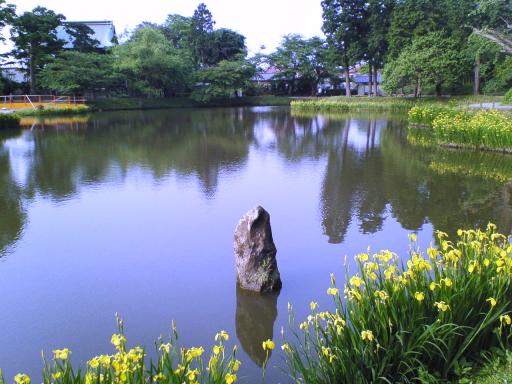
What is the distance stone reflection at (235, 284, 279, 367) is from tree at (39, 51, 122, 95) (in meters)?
31.2

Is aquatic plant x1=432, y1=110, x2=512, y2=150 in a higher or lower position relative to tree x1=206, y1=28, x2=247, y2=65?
lower

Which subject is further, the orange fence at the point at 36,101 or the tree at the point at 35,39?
the tree at the point at 35,39

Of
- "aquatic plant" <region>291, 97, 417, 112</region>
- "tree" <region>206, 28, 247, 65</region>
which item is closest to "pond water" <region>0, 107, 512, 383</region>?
"aquatic plant" <region>291, 97, 417, 112</region>

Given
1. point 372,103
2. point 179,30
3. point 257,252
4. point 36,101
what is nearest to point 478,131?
point 257,252

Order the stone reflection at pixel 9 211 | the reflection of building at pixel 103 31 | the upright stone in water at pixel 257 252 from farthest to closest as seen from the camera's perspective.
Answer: the reflection of building at pixel 103 31
the stone reflection at pixel 9 211
the upright stone in water at pixel 257 252

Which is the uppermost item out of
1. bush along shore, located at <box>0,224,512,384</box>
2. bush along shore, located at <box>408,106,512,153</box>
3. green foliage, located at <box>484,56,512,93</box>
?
green foliage, located at <box>484,56,512,93</box>

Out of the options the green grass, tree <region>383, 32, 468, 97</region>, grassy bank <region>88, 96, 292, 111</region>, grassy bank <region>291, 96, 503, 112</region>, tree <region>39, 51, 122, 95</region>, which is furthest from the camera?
grassy bank <region>88, 96, 292, 111</region>

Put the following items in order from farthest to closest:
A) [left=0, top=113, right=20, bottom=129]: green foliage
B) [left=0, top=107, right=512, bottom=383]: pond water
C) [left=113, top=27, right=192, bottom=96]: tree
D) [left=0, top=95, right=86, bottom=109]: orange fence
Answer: [left=113, top=27, right=192, bottom=96]: tree, [left=0, top=95, right=86, bottom=109]: orange fence, [left=0, top=113, right=20, bottom=129]: green foliage, [left=0, top=107, right=512, bottom=383]: pond water

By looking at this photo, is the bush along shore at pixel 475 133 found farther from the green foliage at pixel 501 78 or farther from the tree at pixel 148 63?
the tree at pixel 148 63

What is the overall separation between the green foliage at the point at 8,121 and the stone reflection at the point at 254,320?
2029 cm

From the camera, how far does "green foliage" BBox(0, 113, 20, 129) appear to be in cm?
2189

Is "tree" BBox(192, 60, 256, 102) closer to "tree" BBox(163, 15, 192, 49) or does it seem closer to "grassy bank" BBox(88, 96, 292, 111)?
"grassy bank" BBox(88, 96, 292, 111)

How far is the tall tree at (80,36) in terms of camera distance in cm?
3872

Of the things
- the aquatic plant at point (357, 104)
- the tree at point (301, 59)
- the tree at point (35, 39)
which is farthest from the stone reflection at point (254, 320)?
the tree at point (301, 59)
